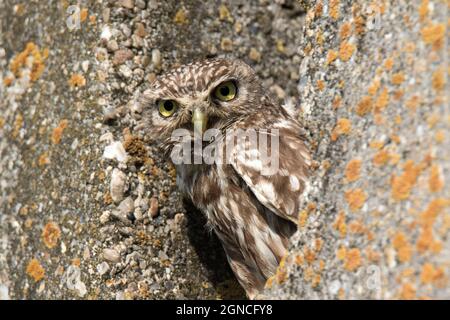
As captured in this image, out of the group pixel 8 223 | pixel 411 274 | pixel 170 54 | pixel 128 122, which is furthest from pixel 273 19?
pixel 411 274

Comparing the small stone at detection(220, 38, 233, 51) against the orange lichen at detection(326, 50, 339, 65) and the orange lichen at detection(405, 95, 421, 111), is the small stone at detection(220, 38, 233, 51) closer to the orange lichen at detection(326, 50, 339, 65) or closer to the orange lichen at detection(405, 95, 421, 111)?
the orange lichen at detection(326, 50, 339, 65)

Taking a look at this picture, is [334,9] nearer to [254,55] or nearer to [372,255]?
[372,255]

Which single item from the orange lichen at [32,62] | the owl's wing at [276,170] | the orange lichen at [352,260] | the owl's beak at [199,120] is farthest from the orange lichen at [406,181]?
the orange lichen at [32,62]

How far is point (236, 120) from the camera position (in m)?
4.19

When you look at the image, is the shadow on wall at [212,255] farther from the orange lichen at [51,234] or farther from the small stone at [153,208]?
the orange lichen at [51,234]

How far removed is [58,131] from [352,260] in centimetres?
213

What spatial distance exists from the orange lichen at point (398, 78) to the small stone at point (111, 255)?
1.80 meters

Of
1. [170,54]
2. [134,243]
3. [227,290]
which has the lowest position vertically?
[227,290]

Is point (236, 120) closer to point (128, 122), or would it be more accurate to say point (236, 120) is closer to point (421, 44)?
point (128, 122)

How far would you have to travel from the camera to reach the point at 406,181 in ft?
8.10

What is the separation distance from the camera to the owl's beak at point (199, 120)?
158 inches

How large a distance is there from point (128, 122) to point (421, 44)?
6.42 ft

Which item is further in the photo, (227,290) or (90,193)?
(227,290)

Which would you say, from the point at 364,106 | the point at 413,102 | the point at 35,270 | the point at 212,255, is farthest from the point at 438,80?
the point at 35,270
